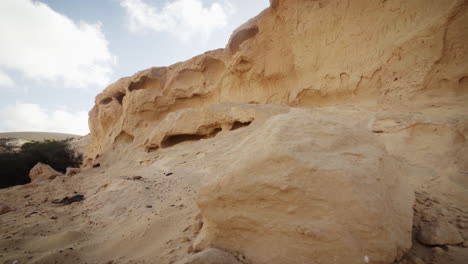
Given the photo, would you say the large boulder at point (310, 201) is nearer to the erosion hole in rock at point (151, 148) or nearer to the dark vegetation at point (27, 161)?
the erosion hole in rock at point (151, 148)

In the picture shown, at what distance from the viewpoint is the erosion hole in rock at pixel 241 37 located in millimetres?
8091

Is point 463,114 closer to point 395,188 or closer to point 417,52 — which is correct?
point 417,52

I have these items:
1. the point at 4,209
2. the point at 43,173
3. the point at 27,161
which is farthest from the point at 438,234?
the point at 27,161

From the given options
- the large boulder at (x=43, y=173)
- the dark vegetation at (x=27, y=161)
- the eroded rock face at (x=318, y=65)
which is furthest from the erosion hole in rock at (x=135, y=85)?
the large boulder at (x=43, y=173)

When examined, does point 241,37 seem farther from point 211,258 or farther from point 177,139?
point 211,258

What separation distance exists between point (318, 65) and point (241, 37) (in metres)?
3.36

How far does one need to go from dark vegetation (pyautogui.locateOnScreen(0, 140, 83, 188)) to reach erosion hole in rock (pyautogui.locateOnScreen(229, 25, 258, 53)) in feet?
30.8

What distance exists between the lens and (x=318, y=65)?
20.4 feet

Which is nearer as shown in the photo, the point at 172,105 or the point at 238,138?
the point at 238,138

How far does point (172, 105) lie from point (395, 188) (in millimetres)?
9048

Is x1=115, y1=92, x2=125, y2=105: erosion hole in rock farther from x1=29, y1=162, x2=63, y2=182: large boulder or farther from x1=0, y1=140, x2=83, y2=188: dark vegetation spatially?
x1=29, y1=162, x2=63, y2=182: large boulder

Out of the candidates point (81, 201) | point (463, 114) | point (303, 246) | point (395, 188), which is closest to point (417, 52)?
point (463, 114)

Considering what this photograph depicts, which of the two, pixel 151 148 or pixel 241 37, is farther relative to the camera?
pixel 241 37

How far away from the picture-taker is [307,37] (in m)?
6.45
